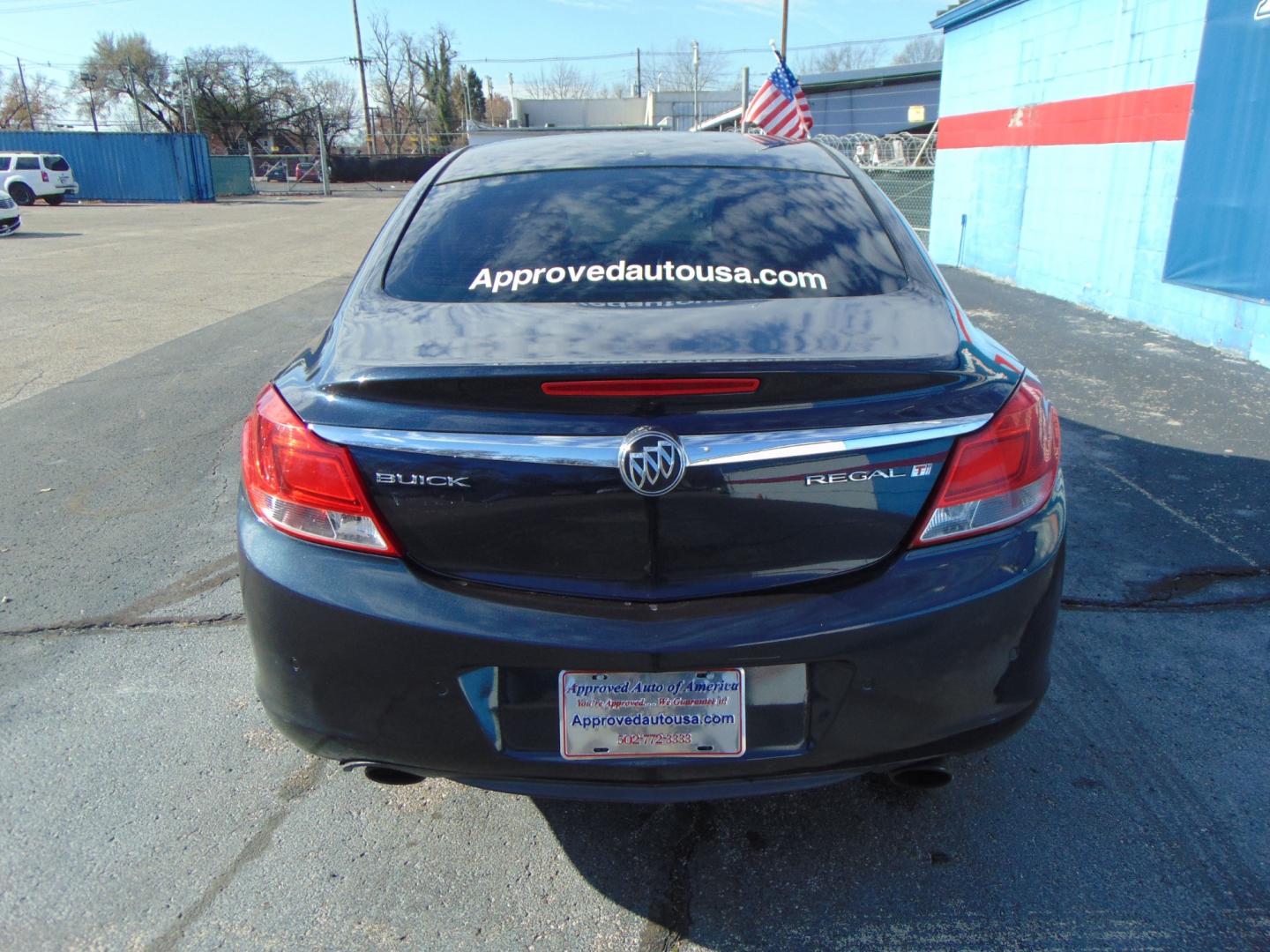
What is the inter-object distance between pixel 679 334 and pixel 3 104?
9568 centimetres

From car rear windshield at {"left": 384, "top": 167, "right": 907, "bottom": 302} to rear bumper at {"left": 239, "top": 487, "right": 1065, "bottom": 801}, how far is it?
777mm

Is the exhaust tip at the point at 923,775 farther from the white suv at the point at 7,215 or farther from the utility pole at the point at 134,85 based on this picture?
the utility pole at the point at 134,85

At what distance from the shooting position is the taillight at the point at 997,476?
191 centimetres

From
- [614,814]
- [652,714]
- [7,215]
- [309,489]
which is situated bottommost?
[614,814]

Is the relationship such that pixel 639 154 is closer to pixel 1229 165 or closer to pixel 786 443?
pixel 786 443

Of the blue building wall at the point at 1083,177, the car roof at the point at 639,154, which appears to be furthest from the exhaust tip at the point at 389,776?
the blue building wall at the point at 1083,177

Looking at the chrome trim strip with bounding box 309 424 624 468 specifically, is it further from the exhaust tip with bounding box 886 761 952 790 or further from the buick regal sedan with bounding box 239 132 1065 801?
the exhaust tip with bounding box 886 761 952 790

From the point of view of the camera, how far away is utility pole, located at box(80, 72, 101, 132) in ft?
212

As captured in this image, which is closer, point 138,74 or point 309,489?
point 309,489

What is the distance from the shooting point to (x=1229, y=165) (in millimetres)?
7551

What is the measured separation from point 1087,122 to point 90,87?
7342 centimetres

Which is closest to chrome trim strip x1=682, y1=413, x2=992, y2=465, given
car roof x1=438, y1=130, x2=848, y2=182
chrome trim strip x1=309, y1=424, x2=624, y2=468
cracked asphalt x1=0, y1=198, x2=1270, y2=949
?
chrome trim strip x1=309, y1=424, x2=624, y2=468

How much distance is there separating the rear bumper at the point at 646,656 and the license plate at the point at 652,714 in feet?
0.09

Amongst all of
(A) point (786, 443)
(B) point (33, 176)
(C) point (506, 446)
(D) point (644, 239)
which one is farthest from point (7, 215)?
(A) point (786, 443)
